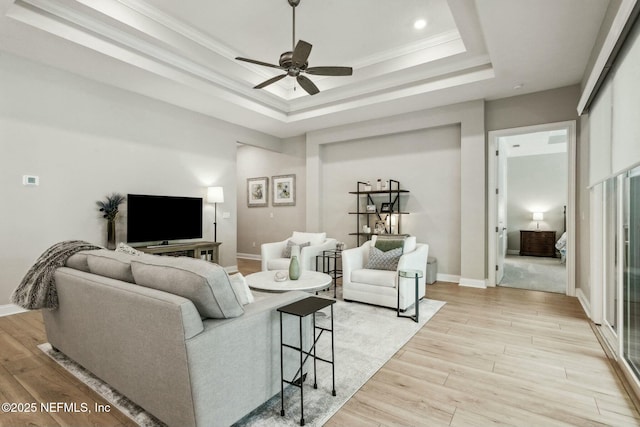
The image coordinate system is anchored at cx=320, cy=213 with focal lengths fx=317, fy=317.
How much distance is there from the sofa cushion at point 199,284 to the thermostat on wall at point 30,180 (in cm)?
314

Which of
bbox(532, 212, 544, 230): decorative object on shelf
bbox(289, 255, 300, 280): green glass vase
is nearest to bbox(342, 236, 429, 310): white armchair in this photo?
bbox(289, 255, 300, 280): green glass vase

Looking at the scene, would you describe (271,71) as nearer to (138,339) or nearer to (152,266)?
(152,266)

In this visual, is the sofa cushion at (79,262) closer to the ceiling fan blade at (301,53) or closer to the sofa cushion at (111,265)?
the sofa cushion at (111,265)

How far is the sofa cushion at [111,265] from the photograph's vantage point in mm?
1967

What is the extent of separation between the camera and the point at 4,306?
3588 millimetres

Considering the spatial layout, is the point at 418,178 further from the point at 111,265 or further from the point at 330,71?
the point at 111,265

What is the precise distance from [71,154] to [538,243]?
9.99m

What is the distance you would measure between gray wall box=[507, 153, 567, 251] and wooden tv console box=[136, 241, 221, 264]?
26.3 feet

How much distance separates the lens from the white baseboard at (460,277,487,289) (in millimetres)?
4863

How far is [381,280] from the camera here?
378 centimetres

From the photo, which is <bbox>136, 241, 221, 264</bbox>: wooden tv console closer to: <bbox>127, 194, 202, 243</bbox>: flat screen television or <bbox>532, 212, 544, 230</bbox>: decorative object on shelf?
<bbox>127, 194, 202, 243</bbox>: flat screen television

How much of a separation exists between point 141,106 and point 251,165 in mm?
3501

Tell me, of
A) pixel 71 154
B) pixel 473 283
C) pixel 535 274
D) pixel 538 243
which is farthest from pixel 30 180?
pixel 538 243

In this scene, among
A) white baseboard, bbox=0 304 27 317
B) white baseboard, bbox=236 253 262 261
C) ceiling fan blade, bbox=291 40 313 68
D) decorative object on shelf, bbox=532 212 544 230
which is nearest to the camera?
ceiling fan blade, bbox=291 40 313 68
